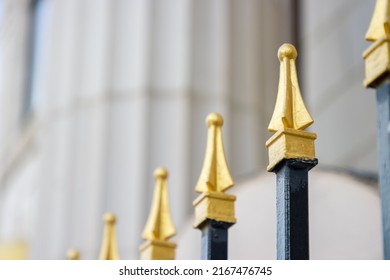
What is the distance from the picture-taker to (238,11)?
26.2 feet

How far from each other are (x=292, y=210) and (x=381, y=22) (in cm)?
56

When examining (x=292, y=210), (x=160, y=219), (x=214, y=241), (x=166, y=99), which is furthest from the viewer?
(x=166, y=99)

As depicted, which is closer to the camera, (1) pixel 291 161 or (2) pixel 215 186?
(1) pixel 291 161

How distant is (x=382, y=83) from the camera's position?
2.77 meters

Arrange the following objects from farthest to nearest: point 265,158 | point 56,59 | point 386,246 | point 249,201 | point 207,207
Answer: point 56,59 → point 265,158 → point 249,201 → point 207,207 → point 386,246

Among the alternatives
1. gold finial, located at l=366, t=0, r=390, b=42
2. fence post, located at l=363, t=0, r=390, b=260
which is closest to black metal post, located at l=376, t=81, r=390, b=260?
fence post, located at l=363, t=0, r=390, b=260

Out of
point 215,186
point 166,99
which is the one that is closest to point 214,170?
point 215,186

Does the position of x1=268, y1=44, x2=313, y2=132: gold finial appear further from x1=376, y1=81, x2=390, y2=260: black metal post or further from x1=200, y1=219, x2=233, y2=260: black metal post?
x1=200, y1=219, x2=233, y2=260: black metal post

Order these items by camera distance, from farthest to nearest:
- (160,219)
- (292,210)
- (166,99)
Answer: (166,99)
(160,219)
(292,210)

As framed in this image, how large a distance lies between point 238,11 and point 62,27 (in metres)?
1.41

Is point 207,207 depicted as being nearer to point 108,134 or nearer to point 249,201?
point 249,201

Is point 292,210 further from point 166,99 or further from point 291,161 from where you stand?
point 166,99

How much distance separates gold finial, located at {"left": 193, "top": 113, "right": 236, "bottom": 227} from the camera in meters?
3.01
